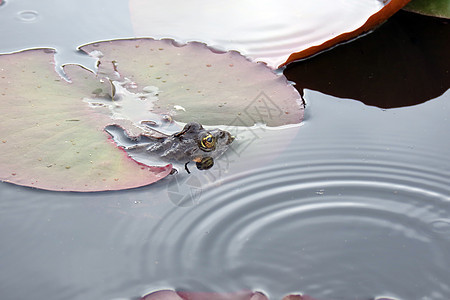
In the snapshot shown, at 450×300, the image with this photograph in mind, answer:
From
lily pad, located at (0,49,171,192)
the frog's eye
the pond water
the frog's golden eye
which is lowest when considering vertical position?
the pond water

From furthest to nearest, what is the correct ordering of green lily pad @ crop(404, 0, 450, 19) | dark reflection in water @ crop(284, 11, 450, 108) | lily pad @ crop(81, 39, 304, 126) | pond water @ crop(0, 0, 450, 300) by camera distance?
green lily pad @ crop(404, 0, 450, 19) → dark reflection in water @ crop(284, 11, 450, 108) → lily pad @ crop(81, 39, 304, 126) → pond water @ crop(0, 0, 450, 300)

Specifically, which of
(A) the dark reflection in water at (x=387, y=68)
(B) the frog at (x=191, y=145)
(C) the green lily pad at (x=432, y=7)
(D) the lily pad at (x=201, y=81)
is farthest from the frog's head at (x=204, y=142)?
(C) the green lily pad at (x=432, y=7)

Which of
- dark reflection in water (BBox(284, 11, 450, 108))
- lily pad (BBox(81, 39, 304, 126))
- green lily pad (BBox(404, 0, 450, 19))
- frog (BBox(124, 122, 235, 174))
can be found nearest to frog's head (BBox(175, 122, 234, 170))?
frog (BBox(124, 122, 235, 174))

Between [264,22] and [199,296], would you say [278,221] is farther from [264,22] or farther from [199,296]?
[264,22]

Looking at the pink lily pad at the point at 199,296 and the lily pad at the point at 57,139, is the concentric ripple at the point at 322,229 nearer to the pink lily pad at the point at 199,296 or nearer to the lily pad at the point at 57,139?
the pink lily pad at the point at 199,296

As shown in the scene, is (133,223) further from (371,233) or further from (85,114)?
(371,233)

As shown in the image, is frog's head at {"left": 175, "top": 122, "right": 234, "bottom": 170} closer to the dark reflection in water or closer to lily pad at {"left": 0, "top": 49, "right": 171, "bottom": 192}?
lily pad at {"left": 0, "top": 49, "right": 171, "bottom": 192}

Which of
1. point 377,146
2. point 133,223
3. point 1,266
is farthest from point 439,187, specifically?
point 1,266
